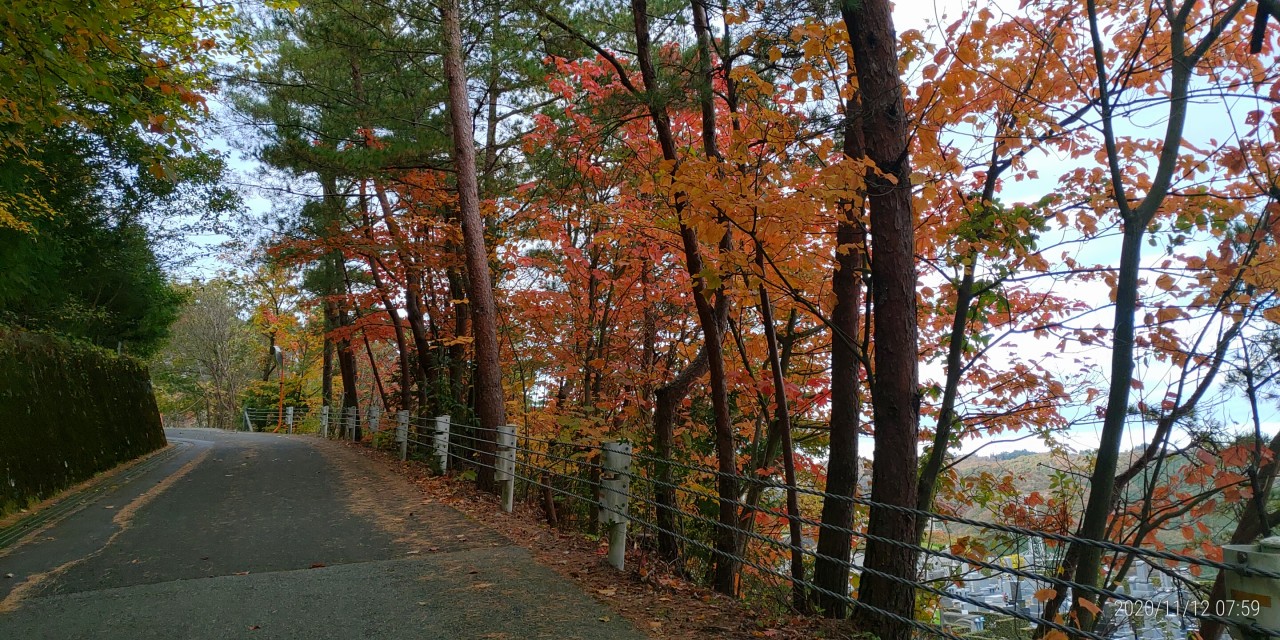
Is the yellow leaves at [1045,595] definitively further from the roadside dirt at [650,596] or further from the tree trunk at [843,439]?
the roadside dirt at [650,596]

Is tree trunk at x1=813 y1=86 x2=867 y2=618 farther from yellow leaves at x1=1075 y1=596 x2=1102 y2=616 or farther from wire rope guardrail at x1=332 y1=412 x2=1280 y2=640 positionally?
yellow leaves at x1=1075 y1=596 x2=1102 y2=616

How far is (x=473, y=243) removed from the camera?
1017 cm

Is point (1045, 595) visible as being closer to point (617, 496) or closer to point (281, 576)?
point (617, 496)

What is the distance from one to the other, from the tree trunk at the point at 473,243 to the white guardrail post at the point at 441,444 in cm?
122

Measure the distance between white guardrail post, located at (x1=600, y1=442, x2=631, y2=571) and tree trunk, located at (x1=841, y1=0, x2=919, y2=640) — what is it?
1.89m

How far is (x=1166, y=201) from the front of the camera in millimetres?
5754

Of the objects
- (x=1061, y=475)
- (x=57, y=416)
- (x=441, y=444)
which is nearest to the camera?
(x=1061, y=475)

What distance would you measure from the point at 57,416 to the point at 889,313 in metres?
12.2

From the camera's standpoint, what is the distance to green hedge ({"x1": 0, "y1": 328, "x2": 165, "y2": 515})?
8.60 m

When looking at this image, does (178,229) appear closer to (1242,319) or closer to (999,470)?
(999,470)

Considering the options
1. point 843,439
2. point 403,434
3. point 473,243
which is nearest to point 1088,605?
point 843,439

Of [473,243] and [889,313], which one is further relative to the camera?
[473,243]

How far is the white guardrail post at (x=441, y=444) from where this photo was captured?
1105cm

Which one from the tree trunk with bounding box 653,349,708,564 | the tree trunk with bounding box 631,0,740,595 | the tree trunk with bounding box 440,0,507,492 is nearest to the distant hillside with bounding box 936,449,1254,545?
the tree trunk with bounding box 631,0,740,595
